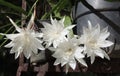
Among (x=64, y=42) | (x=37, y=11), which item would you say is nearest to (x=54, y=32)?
(x=64, y=42)

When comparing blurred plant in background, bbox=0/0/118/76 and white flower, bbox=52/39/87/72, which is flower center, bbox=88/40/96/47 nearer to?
white flower, bbox=52/39/87/72

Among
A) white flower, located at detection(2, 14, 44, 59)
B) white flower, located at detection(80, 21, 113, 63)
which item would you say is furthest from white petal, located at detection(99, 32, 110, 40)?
white flower, located at detection(2, 14, 44, 59)

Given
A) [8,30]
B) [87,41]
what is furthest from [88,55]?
[8,30]

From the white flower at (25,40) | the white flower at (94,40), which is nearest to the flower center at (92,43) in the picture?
the white flower at (94,40)

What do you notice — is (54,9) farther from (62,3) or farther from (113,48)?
(113,48)

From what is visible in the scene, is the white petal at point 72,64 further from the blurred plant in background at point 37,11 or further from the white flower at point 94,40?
the blurred plant in background at point 37,11

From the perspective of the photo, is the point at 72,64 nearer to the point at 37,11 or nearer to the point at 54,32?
the point at 54,32
